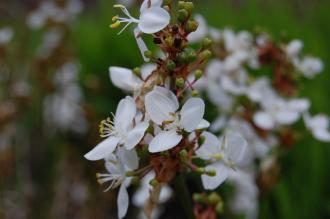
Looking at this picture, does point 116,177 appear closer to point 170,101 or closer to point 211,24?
point 170,101

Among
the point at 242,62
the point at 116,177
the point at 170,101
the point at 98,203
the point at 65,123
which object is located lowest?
the point at 98,203

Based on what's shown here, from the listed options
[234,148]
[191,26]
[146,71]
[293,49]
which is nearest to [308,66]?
[293,49]

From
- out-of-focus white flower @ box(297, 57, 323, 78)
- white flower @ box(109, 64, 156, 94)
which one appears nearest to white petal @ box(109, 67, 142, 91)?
white flower @ box(109, 64, 156, 94)

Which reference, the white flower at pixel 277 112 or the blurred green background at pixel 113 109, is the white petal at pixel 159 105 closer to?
the white flower at pixel 277 112

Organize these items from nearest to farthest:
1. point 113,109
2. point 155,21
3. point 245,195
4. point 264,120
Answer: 1. point 155,21
2. point 264,120
3. point 245,195
4. point 113,109

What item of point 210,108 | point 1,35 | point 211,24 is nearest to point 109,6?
point 211,24

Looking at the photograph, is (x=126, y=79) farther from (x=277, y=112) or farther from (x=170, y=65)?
(x=277, y=112)

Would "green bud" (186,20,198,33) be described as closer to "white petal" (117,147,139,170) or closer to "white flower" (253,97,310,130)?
"white petal" (117,147,139,170)
